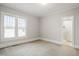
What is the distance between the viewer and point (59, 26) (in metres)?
3.96

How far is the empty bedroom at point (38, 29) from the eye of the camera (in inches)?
105

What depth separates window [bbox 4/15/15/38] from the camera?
3.07 metres

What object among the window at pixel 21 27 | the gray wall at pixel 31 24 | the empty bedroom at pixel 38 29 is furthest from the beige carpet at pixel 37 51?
the gray wall at pixel 31 24

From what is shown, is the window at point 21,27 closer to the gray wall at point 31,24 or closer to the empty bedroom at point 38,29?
the empty bedroom at point 38,29

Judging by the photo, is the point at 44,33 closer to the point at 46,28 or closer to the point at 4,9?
the point at 46,28

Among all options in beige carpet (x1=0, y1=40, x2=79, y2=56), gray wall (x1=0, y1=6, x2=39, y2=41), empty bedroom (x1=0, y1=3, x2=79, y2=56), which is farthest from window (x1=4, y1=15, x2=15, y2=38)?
beige carpet (x1=0, y1=40, x2=79, y2=56)

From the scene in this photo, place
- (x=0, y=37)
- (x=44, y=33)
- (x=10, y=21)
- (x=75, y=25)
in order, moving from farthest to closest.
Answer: (x=44, y=33)
(x=10, y=21)
(x=75, y=25)
(x=0, y=37)

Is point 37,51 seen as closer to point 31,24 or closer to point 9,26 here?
point 9,26

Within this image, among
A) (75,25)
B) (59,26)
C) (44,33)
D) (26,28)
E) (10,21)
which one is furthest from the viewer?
(44,33)

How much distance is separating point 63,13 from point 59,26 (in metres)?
0.74

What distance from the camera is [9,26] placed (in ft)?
10.8

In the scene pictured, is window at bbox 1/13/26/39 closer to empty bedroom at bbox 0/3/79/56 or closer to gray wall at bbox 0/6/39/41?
empty bedroom at bbox 0/3/79/56

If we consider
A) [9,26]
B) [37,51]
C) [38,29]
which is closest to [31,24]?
[38,29]

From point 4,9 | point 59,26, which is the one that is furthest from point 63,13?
point 4,9
